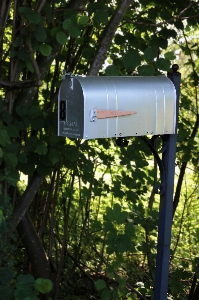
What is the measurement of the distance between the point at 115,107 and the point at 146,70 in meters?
1.31

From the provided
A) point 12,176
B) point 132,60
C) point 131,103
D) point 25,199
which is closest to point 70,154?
point 12,176

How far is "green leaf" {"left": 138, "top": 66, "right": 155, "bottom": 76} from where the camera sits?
395 centimetres

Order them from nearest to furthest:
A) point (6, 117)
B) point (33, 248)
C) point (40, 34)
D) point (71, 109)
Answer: point (71, 109), point (40, 34), point (6, 117), point (33, 248)

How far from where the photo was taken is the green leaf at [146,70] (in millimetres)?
3949

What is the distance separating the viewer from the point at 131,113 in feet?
9.04

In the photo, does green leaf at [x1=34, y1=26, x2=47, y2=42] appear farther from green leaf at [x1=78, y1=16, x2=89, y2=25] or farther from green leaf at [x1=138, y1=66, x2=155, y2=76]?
green leaf at [x1=138, y1=66, x2=155, y2=76]

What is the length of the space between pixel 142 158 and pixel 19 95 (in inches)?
44.5

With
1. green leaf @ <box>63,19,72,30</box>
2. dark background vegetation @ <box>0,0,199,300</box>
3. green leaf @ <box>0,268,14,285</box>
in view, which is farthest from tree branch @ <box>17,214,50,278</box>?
green leaf @ <box>63,19,72,30</box>

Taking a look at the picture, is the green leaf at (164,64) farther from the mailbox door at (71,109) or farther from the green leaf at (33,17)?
the mailbox door at (71,109)

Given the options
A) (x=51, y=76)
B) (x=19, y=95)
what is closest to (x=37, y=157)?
(x=19, y=95)

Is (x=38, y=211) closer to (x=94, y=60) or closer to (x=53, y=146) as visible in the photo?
(x=53, y=146)

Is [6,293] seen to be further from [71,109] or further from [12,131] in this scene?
[71,109]

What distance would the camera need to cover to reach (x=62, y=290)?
5492 mm

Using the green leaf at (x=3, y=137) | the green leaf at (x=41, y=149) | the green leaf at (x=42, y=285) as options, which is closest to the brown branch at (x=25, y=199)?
the green leaf at (x=41, y=149)
